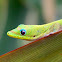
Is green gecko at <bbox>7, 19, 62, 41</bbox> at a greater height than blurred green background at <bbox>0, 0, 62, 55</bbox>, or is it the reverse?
blurred green background at <bbox>0, 0, 62, 55</bbox>

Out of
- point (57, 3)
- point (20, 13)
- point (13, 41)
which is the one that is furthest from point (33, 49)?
point (57, 3)

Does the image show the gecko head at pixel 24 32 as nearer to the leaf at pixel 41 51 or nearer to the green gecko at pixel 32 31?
the green gecko at pixel 32 31

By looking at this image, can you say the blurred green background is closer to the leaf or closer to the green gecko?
the green gecko

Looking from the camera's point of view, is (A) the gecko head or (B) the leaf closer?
(B) the leaf

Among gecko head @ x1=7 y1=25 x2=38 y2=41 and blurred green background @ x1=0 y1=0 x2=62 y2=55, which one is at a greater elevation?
blurred green background @ x1=0 y1=0 x2=62 y2=55

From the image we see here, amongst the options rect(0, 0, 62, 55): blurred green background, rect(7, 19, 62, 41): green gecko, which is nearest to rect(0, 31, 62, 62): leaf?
rect(7, 19, 62, 41): green gecko
